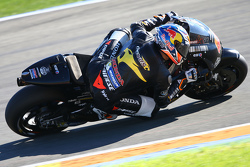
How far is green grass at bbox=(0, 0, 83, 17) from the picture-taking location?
11.0 m

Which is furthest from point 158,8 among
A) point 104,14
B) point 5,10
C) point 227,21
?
point 5,10

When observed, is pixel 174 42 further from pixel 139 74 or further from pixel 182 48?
pixel 139 74

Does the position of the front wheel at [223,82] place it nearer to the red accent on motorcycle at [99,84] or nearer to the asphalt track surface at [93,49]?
the asphalt track surface at [93,49]

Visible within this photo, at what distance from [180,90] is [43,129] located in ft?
6.28

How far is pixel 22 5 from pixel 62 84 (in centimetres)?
730

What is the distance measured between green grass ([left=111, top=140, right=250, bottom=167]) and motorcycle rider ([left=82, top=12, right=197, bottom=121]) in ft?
3.29

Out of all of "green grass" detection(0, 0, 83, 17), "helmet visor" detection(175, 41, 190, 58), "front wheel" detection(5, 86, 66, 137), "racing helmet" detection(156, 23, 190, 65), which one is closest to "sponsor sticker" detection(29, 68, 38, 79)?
"front wheel" detection(5, 86, 66, 137)

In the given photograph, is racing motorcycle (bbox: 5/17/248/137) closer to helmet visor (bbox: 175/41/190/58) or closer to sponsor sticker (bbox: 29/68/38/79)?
sponsor sticker (bbox: 29/68/38/79)

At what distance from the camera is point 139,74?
479 cm

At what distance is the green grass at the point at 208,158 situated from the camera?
3.85m

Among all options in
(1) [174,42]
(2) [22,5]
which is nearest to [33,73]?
(1) [174,42]

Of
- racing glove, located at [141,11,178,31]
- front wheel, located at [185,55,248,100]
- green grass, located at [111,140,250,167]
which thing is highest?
racing glove, located at [141,11,178,31]

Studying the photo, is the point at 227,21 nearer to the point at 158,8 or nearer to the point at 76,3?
the point at 158,8

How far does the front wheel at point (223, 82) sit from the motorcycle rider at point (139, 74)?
0.74m
